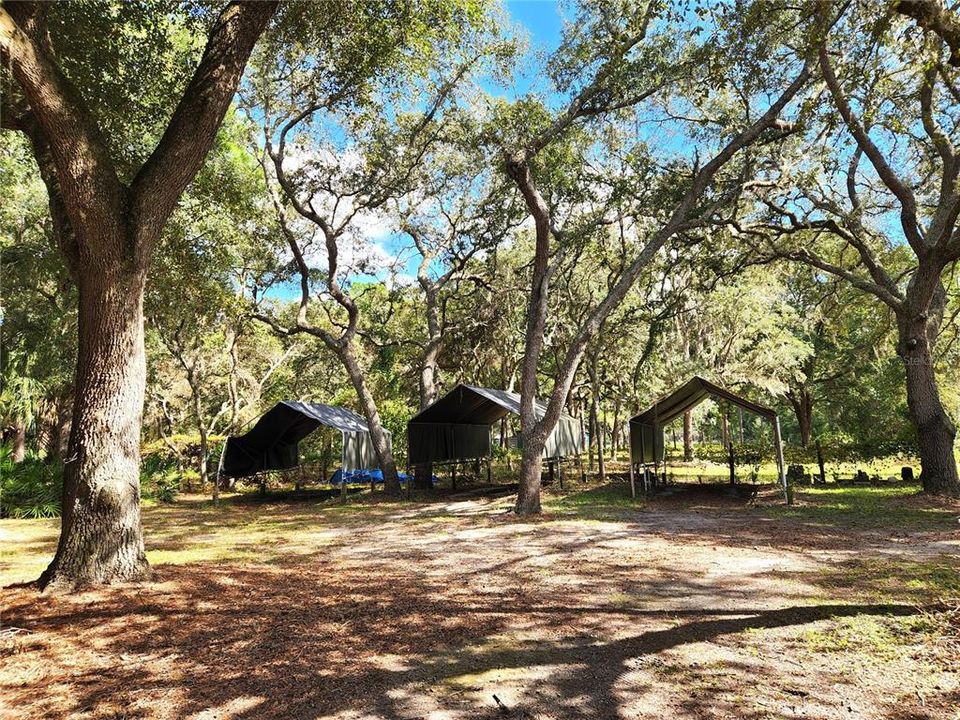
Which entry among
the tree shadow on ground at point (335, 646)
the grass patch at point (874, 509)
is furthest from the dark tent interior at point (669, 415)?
the tree shadow on ground at point (335, 646)

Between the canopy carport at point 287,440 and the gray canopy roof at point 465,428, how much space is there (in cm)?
114

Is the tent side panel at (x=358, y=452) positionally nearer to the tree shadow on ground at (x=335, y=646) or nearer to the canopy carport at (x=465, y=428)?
the canopy carport at (x=465, y=428)

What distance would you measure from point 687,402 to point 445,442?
24.7 ft

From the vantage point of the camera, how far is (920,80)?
37.3 feet

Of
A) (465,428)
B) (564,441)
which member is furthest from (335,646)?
(465,428)

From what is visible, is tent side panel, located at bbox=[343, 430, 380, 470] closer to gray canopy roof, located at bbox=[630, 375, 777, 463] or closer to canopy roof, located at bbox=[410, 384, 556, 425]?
canopy roof, located at bbox=[410, 384, 556, 425]

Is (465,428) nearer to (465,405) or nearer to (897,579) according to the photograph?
(465,405)

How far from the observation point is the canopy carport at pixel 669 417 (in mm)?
13367

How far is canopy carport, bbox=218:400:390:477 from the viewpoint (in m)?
16.2

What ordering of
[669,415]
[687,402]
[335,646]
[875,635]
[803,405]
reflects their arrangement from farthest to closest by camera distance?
[803,405] → [669,415] → [687,402] → [335,646] → [875,635]

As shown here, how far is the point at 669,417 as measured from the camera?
17344 millimetres

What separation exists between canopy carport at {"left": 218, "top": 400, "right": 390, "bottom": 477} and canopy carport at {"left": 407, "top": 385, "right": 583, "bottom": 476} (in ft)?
3.60

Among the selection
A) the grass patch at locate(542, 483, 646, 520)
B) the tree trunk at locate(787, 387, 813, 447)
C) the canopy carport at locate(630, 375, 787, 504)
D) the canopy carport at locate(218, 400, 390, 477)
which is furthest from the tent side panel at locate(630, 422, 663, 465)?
the tree trunk at locate(787, 387, 813, 447)

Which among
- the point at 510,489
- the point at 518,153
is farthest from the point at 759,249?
the point at 510,489
